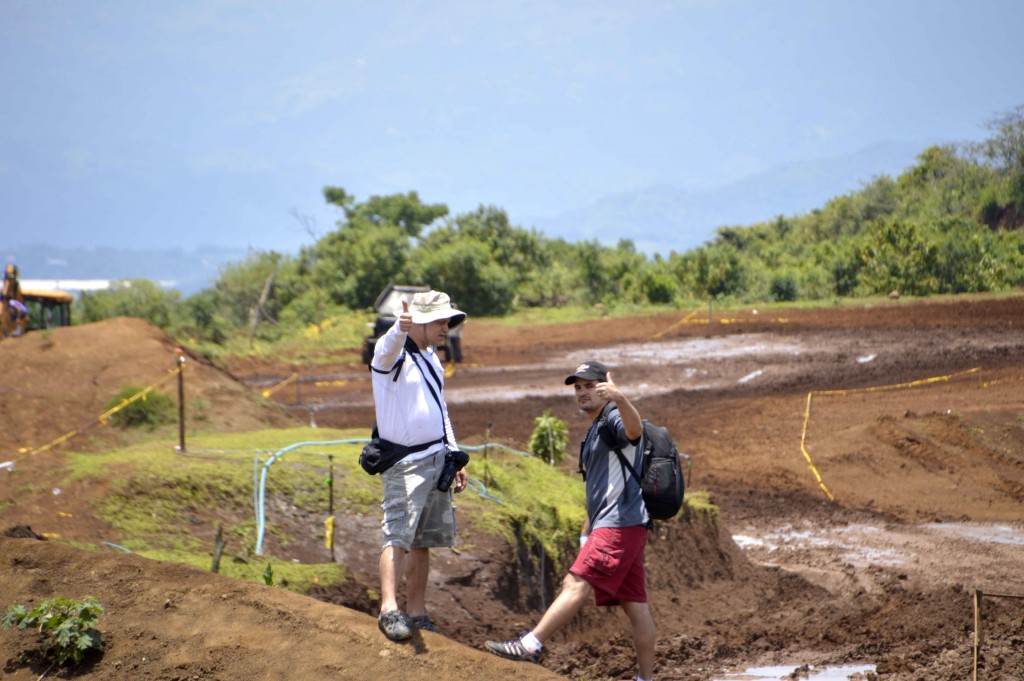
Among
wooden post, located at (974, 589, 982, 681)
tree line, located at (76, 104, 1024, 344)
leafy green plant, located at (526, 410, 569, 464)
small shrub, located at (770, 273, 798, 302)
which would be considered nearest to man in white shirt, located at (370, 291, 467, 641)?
wooden post, located at (974, 589, 982, 681)

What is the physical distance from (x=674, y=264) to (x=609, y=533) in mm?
42355

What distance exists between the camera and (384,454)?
5.59 metres

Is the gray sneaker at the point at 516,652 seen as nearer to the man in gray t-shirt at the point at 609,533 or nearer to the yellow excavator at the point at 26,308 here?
the man in gray t-shirt at the point at 609,533

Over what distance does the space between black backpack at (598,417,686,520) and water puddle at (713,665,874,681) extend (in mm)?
2708

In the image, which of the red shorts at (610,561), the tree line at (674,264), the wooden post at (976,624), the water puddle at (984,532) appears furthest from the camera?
the tree line at (674,264)

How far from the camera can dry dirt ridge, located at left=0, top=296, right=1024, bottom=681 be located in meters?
5.25

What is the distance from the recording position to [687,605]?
989cm

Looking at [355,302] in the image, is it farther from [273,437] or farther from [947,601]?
[947,601]

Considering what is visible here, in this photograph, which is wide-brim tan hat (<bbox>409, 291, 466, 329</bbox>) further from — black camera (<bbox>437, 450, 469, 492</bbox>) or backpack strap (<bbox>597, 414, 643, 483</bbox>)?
backpack strap (<bbox>597, 414, 643, 483</bbox>)

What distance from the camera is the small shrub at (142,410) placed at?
506 inches

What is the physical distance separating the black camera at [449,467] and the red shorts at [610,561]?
2.65ft

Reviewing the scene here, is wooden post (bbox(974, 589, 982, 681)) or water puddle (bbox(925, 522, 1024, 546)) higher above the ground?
wooden post (bbox(974, 589, 982, 681))

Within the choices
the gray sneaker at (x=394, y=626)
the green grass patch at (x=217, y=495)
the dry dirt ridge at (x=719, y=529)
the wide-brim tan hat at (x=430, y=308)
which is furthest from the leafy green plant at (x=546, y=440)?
the gray sneaker at (x=394, y=626)

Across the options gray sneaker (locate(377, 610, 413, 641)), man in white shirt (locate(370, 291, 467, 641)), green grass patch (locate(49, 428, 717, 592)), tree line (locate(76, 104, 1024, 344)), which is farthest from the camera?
tree line (locate(76, 104, 1024, 344))
